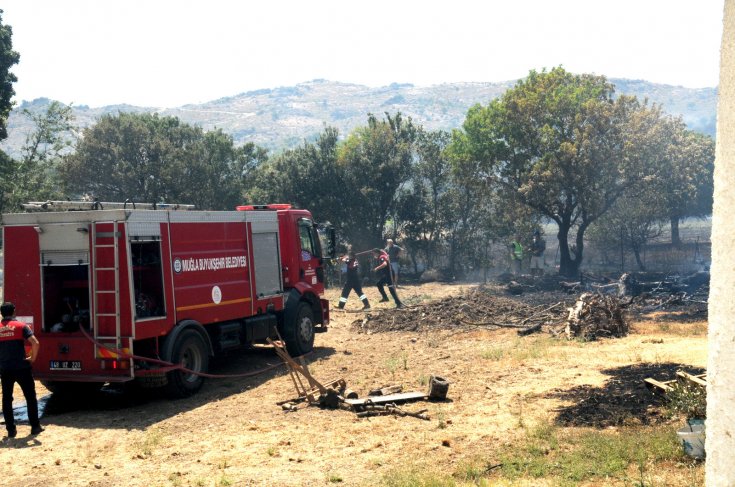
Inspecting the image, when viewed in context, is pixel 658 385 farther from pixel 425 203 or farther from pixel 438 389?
pixel 425 203

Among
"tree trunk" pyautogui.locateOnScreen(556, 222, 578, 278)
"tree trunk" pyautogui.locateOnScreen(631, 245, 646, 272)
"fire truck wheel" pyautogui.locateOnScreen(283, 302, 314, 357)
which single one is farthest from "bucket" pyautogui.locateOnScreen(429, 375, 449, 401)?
"tree trunk" pyautogui.locateOnScreen(631, 245, 646, 272)

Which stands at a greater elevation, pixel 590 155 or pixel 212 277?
pixel 590 155

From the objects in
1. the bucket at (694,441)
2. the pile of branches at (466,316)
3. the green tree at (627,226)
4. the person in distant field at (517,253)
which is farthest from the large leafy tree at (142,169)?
the bucket at (694,441)

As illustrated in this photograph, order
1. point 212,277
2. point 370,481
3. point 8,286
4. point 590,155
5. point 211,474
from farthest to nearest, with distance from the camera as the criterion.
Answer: point 590,155, point 212,277, point 8,286, point 211,474, point 370,481

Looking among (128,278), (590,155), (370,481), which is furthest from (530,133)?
(370,481)

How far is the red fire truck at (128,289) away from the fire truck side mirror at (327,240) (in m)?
3.17

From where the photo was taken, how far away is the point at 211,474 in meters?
8.09

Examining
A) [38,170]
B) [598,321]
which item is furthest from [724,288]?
[38,170]

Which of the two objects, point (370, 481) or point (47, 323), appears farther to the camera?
point (47, 323)

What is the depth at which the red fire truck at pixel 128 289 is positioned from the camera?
430 inches

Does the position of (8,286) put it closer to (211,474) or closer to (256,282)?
(256,282)

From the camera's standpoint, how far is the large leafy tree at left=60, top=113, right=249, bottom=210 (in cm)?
3997

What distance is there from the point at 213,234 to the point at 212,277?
775 mm

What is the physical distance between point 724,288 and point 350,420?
24.0 ft
